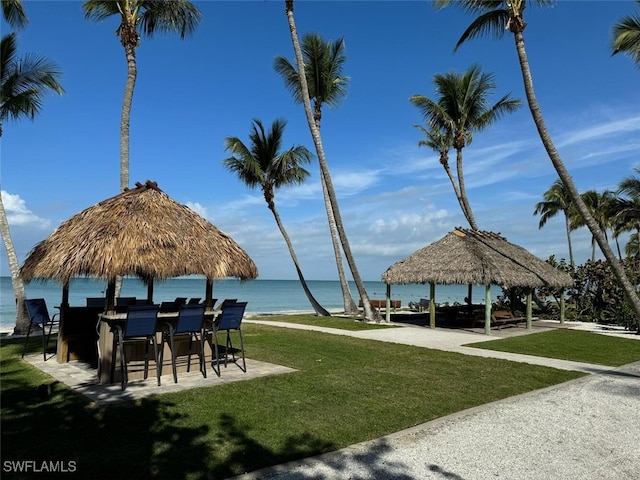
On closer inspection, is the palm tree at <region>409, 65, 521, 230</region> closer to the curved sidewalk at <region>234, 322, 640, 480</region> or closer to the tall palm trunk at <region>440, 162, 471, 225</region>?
the tall palm trunk at <region>440, 162, 471, 225</region>

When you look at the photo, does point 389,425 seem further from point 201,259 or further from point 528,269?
point 528,269

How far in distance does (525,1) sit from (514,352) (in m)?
9.08

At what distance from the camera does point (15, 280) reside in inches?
479

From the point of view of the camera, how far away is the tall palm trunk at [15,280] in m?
12.1

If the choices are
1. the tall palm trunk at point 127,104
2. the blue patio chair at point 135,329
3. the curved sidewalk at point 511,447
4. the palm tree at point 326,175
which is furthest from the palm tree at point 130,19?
the curved sidewalk at point 511,447

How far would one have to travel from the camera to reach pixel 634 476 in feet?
12.2

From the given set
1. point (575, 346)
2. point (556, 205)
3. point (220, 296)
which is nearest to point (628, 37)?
point (575, 346)

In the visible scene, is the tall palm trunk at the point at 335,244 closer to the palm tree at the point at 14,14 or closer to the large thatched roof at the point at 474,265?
the large thatched roof at the point at 474,265

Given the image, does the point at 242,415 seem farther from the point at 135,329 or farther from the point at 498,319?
the point at 498,319

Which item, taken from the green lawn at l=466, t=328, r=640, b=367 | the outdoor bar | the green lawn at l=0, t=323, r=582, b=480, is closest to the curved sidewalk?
the green lawn at l=0, t=323, r=582, b=480

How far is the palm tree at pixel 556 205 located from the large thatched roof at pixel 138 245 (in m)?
31.4

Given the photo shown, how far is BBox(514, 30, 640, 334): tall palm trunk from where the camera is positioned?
11633mm

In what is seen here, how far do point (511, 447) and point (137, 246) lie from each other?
5480 millimetres

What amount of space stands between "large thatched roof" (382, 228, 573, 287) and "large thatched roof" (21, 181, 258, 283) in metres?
8.70
